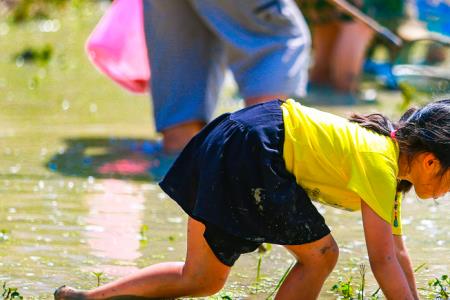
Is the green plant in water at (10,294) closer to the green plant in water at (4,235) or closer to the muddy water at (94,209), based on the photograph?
the muddy water at (94,209)

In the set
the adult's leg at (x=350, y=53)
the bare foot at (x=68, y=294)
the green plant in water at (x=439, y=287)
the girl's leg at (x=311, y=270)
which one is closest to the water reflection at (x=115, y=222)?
the bare foot at (x=68, y=294)

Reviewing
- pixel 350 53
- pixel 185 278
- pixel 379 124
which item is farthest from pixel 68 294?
pixel 350 53

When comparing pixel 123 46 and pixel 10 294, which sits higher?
pixel 10 294

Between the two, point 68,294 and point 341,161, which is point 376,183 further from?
point 68,294

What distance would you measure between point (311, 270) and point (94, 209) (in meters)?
1.91

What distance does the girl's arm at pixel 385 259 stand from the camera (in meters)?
3.02

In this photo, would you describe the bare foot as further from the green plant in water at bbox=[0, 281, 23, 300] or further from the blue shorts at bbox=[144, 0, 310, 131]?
the blue shorts at bbox=[144, 0, 310, 131]

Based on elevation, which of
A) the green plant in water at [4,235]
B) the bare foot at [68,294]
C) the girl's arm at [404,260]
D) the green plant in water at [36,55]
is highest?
the girl's arm at [404,260]

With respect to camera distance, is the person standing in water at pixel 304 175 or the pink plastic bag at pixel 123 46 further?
the pink plastic bag at pixel 123 46

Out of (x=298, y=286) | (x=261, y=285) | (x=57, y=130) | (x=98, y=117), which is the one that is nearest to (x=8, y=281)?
(x=261, y=285)

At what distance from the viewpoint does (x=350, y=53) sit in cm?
848

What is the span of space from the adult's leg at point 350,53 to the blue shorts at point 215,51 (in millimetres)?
2640

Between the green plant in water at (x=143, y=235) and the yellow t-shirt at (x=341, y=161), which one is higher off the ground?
the yellow t-shirt at (x=341, y=161)

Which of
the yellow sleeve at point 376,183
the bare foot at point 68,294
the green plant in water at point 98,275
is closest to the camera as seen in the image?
the yellow sleeve at point 376,183
